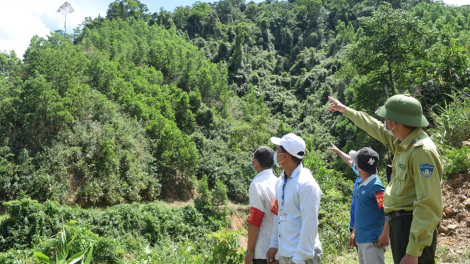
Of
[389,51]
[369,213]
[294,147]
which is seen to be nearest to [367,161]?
[369,213]

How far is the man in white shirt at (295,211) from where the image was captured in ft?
7.02

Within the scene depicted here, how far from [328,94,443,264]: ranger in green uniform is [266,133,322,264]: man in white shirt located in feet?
1.43

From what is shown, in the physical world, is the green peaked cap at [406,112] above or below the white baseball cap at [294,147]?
above

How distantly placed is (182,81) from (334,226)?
87.9 ft

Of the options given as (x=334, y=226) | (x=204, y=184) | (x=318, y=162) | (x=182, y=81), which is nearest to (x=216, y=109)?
(x=182, y=81)

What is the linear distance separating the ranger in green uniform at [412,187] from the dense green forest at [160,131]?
63.3 inches

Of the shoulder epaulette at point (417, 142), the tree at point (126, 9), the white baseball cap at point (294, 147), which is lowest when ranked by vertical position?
the white baseball cap at point (294, 147)

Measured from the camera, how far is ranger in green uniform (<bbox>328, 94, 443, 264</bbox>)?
176cm

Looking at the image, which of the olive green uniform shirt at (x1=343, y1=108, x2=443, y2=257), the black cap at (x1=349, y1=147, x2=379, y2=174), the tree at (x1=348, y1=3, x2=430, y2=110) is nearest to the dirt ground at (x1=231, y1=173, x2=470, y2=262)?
the black cap at (x1=349, y1=147, x2=379, y2=174)

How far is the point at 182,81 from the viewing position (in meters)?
31.1

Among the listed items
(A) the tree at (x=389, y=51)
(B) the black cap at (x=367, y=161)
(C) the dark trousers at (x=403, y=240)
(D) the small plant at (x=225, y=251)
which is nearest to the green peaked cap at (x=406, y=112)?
(C) the dark trousers at (x=403, y=240)

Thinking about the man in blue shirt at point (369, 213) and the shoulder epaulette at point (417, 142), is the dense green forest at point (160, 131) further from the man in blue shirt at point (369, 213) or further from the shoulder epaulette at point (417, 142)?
the shoulder epaulette at point (417, 142)

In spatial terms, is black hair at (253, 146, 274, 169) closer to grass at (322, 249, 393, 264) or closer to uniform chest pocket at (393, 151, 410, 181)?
uniform chest pocket at (393, 151, 410, 181)

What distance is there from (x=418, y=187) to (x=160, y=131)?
2186cm
